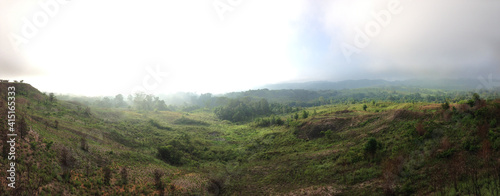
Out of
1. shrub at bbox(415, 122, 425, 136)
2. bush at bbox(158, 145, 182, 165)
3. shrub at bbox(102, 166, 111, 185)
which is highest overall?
shrub at bbox(415, 122, 425, 136)

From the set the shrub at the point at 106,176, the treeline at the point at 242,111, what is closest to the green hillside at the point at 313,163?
the shrub at the point at 106,176

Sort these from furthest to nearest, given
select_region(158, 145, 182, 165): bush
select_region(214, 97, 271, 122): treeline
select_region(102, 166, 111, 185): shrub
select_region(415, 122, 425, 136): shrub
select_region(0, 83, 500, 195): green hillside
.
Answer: select_region(214, 97, 271, 122): treeline → select_region(158, 145, 182, 165): bush → select_region(415, 122, 425, 136): shrub → select_region(102, 166, 111, 185): shrub → select_region(0, 83, 500, 195): green hillside

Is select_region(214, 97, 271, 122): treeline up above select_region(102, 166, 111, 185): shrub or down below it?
below

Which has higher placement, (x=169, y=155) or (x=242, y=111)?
(x=242, y=111)

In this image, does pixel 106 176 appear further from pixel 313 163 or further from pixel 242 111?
pixel 242 111

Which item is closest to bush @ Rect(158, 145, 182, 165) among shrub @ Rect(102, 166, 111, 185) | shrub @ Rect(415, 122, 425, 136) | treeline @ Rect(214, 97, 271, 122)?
shrub @ Rect(102, 166, 111, 185)

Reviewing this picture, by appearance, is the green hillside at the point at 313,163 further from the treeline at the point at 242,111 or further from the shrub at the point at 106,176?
the treeline at the point at 242,111

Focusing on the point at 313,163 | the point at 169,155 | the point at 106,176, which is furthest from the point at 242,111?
the point at 106,176

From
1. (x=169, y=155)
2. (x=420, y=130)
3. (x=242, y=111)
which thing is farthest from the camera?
(x=242, y=111)

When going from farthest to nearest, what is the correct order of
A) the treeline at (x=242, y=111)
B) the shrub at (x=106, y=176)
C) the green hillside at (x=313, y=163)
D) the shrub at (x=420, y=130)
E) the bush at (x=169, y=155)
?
the treeline at (x=242, y=111), the bush at (x=169, y=155), the shrub at (x=420, y=130), the shrub at (x=106, y=176), the green hillside at (x=313, y=163)

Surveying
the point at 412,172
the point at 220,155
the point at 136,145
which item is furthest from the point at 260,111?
the point at 412,172

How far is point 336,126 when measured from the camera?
116ft

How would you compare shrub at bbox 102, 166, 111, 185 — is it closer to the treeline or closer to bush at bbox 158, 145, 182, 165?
bush at bbox 158, 145, 182, 165

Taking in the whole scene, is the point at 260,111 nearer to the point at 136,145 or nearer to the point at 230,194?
the point at 136,145
